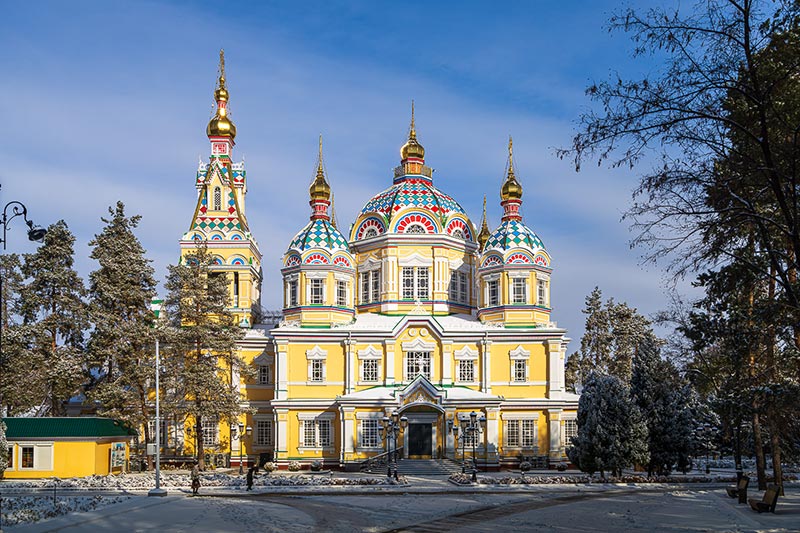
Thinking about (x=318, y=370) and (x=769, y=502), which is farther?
(x=318, y=370)

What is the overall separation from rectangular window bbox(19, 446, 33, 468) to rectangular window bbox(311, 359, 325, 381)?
14.5 m

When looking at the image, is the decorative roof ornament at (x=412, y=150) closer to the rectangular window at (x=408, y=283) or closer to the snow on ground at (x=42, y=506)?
the rectangular window at (x=408, y=283)

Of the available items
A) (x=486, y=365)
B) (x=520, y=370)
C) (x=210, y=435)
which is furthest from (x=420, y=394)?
(x=210, y=435)

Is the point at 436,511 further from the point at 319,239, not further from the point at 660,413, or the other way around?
the point at 319,239

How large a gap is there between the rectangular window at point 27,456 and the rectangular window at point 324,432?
14120 mm

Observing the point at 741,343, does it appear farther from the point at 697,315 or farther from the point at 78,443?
the point at 78,443

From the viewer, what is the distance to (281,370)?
45.8m

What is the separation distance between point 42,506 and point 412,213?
28845 mm

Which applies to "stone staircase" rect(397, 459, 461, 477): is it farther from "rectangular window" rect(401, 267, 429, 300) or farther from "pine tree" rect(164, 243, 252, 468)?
"rectangular window" rect(401, 267, 429, 300)

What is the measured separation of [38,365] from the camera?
40.9 metres

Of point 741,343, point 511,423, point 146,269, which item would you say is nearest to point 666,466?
point 511,423

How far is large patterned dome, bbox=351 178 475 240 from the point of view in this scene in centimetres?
4984

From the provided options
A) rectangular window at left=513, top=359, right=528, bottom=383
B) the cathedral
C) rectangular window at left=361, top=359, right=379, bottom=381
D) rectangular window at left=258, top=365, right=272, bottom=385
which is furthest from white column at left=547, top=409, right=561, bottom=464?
rectangular window at left=258, top=365, right=272, bottom=385

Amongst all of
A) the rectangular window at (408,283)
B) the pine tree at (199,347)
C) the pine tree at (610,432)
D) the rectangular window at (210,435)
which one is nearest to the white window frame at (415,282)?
the rectangular window at (408,283)
